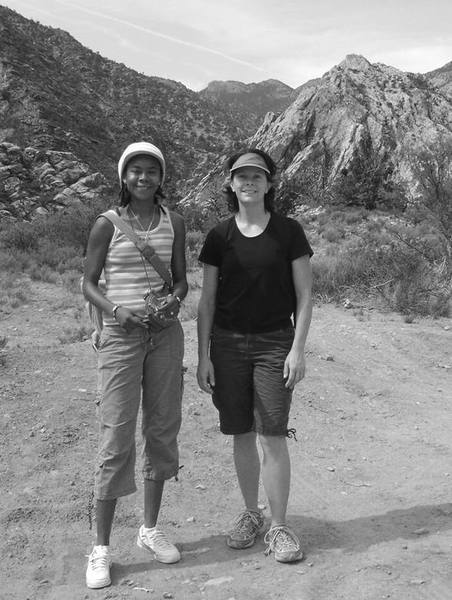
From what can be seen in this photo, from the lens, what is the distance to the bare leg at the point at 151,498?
9.78 ft

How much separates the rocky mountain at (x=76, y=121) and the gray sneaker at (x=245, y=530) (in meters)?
19.6

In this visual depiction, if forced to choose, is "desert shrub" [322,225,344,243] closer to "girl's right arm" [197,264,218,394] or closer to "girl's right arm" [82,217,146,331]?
"girl's right arm" [197,264,218,394]

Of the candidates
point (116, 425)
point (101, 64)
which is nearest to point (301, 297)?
point (116, 425)

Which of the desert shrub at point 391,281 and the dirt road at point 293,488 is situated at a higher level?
the desert shrub at point 391,281

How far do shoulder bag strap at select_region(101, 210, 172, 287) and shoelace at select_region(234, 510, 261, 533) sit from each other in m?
1.36

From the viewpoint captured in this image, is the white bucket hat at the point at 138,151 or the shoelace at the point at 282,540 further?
the shoelace at the point at 282,540

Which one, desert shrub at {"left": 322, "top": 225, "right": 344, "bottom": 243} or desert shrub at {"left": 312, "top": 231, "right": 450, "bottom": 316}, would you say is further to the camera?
desert shrub at {"left": 322, "top": 225, "right": 344, "bottom": 243}

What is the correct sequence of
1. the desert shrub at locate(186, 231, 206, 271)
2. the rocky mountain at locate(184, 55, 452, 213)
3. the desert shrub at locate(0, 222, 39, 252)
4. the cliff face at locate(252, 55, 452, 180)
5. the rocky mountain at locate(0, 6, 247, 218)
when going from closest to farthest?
the desert shrub at locate(186, 231, 206, 271) → the desert shrub at locate(0, 222, 39, 252) → the rocky mountain at locate(184, 55, 452, 213) → the cliff face at locate(252, 55, 452, 180) → the rocky mountain at locate(0, 6, 247, 218)

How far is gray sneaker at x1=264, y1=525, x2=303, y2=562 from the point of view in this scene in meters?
2.89

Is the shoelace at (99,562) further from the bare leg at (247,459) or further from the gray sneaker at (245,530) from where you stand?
the bare leg at (247,459)

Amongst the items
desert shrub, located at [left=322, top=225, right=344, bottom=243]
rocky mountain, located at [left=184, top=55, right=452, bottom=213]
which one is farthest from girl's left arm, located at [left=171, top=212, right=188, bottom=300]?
rocky mountain, located at [left=184, top=55, right=452, bottom=213]

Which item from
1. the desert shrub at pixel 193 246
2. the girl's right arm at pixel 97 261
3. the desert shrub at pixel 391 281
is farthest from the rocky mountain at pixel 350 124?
the girl's right arm at pixel 97 261

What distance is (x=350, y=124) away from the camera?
2320 centimetres

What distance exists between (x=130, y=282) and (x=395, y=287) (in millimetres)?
6600
